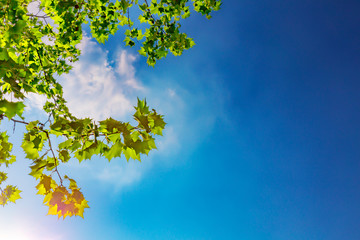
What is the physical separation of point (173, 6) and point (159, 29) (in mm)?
656

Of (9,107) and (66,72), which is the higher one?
(66,72)

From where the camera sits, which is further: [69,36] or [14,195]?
[69,36]

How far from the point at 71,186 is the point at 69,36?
4.63m

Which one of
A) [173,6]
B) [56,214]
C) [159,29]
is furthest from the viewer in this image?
[159,29]

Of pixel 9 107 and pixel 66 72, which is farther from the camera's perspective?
pixel 66 72

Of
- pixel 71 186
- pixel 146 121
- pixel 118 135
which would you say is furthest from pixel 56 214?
pixel 146 121

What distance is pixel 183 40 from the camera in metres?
5.48

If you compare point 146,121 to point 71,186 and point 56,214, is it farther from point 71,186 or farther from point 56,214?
point 56,214

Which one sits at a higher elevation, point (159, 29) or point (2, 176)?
point (159, 29)

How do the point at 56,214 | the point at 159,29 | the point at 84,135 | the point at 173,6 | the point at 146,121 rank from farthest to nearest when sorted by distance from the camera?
1. the point at 159,29
2. the point at 173,6
3. the point at 56,214
4. the point at 84,135
5. the point at 146,121

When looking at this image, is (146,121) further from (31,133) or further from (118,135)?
(31,133)

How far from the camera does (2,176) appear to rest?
5.14 metres

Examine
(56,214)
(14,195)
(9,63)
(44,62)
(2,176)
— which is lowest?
(56,214)

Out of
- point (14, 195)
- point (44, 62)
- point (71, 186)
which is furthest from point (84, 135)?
point (44, 62)
